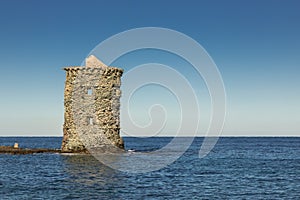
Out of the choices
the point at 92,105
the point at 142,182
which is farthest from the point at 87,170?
the point at 92,105

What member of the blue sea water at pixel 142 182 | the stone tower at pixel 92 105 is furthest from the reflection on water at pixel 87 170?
the stone tower at pixel 92 105

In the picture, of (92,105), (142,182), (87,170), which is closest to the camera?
(142,182)

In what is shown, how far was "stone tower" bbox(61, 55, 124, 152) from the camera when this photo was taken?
63.1 meters

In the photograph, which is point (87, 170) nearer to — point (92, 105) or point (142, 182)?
point (142, 182)

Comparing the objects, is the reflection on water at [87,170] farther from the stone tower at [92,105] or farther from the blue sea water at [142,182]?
the stone tower at [92,105]

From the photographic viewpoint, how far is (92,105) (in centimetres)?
6309

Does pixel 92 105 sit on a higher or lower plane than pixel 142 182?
higher

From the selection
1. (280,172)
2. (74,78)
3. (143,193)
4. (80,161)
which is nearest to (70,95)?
(74,78)

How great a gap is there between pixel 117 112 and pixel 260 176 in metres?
24.8

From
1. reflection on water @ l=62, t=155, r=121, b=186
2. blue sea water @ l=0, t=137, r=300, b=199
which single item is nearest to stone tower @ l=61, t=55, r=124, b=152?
reflection on water @ l=62, t=155, r=121, b=186

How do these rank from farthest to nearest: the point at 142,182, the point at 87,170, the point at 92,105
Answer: the point at 92,105 < the point at 87,170 < the point at 142,182

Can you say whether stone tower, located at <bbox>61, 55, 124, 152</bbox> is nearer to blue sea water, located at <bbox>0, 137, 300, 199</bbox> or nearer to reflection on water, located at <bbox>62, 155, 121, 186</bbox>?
reflection on water, located at <bbox>62, 155, 121, 186</bbox>

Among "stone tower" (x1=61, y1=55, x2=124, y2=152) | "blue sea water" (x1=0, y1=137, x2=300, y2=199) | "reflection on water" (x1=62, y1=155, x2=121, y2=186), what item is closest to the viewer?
"blue sea water" (x1=0, y1=137, x2=300, y2=199)

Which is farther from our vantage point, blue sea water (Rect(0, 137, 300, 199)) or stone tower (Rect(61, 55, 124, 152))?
stone tower (Rect(61, 55, 124, 152))
